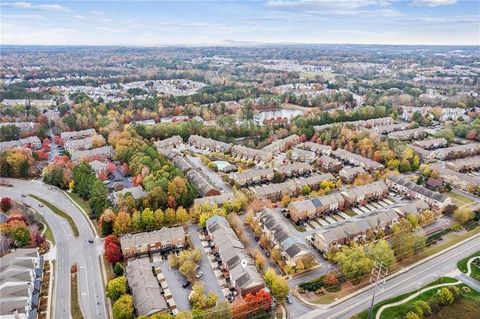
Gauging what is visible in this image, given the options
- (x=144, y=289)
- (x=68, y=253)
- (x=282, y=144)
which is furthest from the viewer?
(x=282, y=144)

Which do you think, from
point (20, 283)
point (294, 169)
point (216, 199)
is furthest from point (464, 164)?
point (20, 283)

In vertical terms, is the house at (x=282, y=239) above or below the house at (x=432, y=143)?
below

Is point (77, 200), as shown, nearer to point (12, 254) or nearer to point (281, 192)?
point (12, 254)

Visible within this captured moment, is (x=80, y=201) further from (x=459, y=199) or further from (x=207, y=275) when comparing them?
(x=459, y=199)

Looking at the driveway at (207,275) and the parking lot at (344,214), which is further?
the parking lot at (344,214)

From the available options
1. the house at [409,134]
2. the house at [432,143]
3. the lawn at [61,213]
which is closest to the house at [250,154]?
the house at [409,134]

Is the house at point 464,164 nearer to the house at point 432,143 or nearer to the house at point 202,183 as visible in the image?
the house at point 432,143
